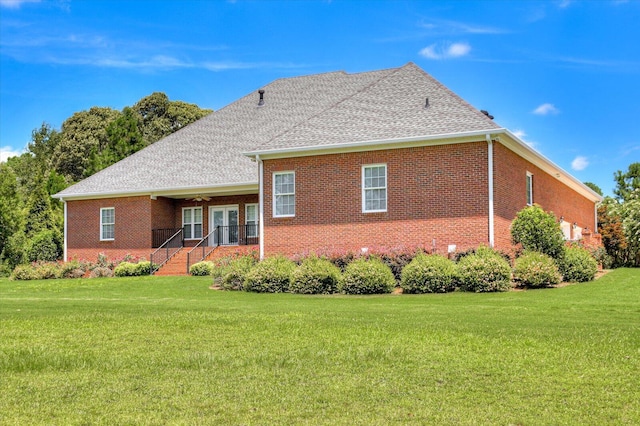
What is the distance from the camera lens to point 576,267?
20609mm

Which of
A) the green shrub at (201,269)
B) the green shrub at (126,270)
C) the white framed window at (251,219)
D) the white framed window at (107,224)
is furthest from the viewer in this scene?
the white framed window at (107,224)

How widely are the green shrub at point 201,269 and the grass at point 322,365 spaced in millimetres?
11992

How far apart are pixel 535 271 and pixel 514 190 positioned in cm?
574

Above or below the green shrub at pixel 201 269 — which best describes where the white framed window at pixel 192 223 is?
above

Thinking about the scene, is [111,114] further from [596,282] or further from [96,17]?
[596,282]

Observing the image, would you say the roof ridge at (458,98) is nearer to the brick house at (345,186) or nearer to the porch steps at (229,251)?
the brick house at (345,186)

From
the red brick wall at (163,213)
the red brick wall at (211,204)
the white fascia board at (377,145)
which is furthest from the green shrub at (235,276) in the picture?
the red brick wall at (163,213)

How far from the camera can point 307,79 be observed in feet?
115

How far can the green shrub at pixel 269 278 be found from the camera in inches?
787

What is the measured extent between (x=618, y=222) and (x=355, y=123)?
16.5 metres

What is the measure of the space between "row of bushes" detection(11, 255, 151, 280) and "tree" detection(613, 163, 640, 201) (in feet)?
122

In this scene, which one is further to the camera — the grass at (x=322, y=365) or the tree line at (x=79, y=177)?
the tree line at (x=79, y=177)

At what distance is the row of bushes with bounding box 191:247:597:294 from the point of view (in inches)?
727

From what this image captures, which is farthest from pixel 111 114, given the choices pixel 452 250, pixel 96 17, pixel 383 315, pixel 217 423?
pixel 217 423
